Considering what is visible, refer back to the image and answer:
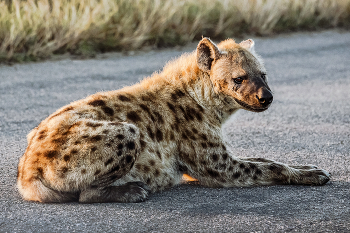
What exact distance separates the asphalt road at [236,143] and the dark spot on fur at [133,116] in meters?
0.53

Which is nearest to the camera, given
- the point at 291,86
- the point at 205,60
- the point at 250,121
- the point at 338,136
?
the point at 205,60

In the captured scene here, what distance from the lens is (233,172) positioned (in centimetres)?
369

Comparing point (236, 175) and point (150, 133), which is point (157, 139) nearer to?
point (150, 133)

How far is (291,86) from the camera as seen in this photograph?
715cm

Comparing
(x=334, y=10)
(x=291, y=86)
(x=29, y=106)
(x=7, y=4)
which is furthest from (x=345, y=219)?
(x=334, y=10)

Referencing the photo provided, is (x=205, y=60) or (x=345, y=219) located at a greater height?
(x=205, y=60)

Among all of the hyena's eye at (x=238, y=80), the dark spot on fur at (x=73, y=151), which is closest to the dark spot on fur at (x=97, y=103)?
the dark spot on fur at (x=73, y=151)

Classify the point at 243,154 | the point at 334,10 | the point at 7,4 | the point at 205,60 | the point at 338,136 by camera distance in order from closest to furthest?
the point at 205,60 < the point at 243,154 < the point at 338,136 < the point at 7,4 < the point at 334,10

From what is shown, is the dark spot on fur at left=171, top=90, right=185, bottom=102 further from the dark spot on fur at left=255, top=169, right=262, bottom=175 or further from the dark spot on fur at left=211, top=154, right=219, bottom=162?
the dark spot on fur at left=255, top=169, right=262, bottom=175

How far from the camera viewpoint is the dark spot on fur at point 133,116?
3.55m

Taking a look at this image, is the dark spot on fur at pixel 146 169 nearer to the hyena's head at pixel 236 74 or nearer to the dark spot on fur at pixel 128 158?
the dark spot on fur at pixel 128 158

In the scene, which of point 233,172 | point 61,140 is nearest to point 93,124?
point 61,140

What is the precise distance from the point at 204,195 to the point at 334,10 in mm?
10086

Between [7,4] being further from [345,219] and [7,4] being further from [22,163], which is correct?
[345,219]
